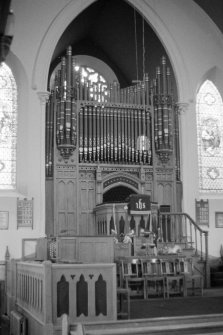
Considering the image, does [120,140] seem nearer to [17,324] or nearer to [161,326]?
[17,324]

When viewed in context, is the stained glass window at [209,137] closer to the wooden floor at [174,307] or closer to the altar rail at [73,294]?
the wooden floor at [174,307]

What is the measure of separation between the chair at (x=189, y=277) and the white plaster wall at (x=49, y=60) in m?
3.89

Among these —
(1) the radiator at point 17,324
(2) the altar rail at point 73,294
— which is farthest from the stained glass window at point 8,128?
(2) the altar rail at point 73,294

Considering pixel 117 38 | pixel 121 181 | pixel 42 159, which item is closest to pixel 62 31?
pixel 42 159

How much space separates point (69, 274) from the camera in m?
6.27

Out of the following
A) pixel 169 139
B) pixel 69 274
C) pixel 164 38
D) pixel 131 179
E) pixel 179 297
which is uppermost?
pixel 164 38

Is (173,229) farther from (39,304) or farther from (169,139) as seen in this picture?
(39,304)

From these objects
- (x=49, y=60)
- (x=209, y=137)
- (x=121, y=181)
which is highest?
(x=49, y=60)

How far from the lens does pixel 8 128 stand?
14.6 meters

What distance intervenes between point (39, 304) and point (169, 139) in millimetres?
9039

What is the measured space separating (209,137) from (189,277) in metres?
6.61

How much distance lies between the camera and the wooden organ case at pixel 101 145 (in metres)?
14.3

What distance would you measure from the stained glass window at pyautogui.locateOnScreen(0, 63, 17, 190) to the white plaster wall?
243 millimetres

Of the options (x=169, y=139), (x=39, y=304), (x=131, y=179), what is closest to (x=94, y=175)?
(x=131, y=179)
